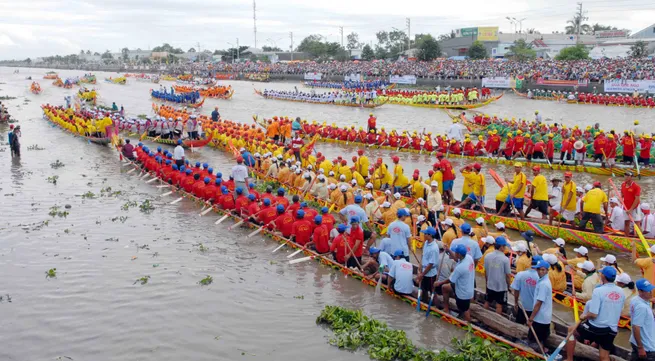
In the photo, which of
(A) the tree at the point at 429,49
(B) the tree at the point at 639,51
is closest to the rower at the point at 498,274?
(B) the tree at the point at 639,51

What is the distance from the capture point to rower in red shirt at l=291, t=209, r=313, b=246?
37.0 ft

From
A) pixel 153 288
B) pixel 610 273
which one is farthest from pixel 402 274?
pixel 153 288

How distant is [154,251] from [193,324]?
3816mm

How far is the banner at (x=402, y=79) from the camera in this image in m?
59.8

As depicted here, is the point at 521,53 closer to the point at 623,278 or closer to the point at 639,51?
the point at 639,51

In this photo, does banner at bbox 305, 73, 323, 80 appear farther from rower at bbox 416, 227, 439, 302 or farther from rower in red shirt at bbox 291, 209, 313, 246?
rower at bbox 416, 227, 439, 302

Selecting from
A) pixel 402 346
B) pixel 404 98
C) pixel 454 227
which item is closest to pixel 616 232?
pixel 454 227

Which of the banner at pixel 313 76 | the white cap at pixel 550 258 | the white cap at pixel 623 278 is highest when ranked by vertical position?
the banner at pixel 313 76

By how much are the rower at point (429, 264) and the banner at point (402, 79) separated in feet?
174

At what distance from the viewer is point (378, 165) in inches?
583

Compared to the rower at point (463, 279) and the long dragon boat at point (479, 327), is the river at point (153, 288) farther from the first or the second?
the rower at point (463, 279)

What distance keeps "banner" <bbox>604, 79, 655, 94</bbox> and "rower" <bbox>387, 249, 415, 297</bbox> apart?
39.7 meters

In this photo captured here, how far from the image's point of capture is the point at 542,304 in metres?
6.98

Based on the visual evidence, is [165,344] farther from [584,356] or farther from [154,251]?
[584,356]
